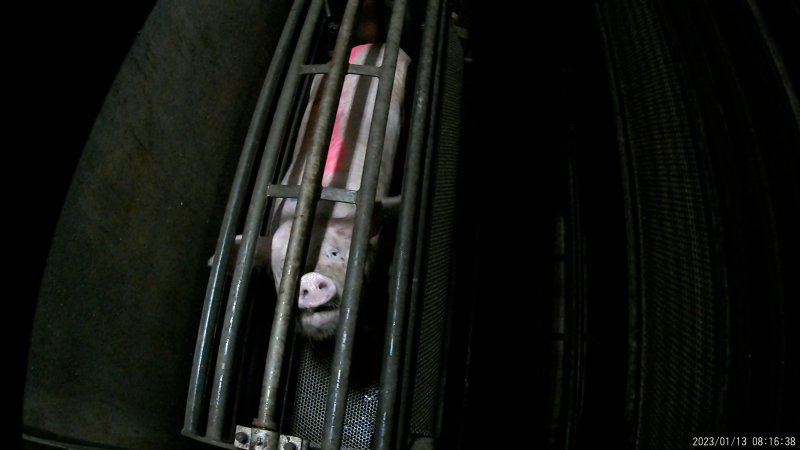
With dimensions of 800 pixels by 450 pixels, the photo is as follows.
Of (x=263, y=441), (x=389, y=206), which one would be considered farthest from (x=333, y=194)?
(x=263, y=441)

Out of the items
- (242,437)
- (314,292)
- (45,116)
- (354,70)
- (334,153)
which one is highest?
(354,70)

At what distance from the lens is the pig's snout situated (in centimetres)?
128

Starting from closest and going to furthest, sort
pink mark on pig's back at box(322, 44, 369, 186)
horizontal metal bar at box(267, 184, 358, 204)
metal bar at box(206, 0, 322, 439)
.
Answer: metal bar at box(206, 0, 322, 439) → horizontal metal bar at box(267, 184, 358, 204) → pink mark on pig's back at box(322, 44, 369, 186)

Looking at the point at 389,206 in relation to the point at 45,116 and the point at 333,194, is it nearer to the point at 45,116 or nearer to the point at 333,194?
the point at 333,194

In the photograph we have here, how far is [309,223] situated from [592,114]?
6.14ft

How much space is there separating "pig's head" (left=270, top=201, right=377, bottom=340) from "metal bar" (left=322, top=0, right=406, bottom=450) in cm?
19

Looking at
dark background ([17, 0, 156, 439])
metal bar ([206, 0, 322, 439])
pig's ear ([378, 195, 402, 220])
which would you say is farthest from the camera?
pig's ear ([378, 195, 402, 220])

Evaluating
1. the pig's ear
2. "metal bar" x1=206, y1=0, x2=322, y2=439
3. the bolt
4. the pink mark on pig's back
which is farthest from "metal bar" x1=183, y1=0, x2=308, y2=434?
the pig's ear

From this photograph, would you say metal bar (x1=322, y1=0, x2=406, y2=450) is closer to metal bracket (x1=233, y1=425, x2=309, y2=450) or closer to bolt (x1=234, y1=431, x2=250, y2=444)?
metal bracket (x1=233, y1=425, x2=309, y2=450)

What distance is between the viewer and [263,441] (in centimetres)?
95

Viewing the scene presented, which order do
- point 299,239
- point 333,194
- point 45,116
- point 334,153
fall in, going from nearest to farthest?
point 45,116, point 299,239, point 333,194, point 334,153

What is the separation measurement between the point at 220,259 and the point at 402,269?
1.77 ft

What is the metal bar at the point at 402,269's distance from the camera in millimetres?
986

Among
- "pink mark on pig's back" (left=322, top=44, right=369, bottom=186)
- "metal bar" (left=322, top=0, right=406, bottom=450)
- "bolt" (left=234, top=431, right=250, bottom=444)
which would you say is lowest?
"bolt" (left=234, top=431, right=250, bottom=444)
